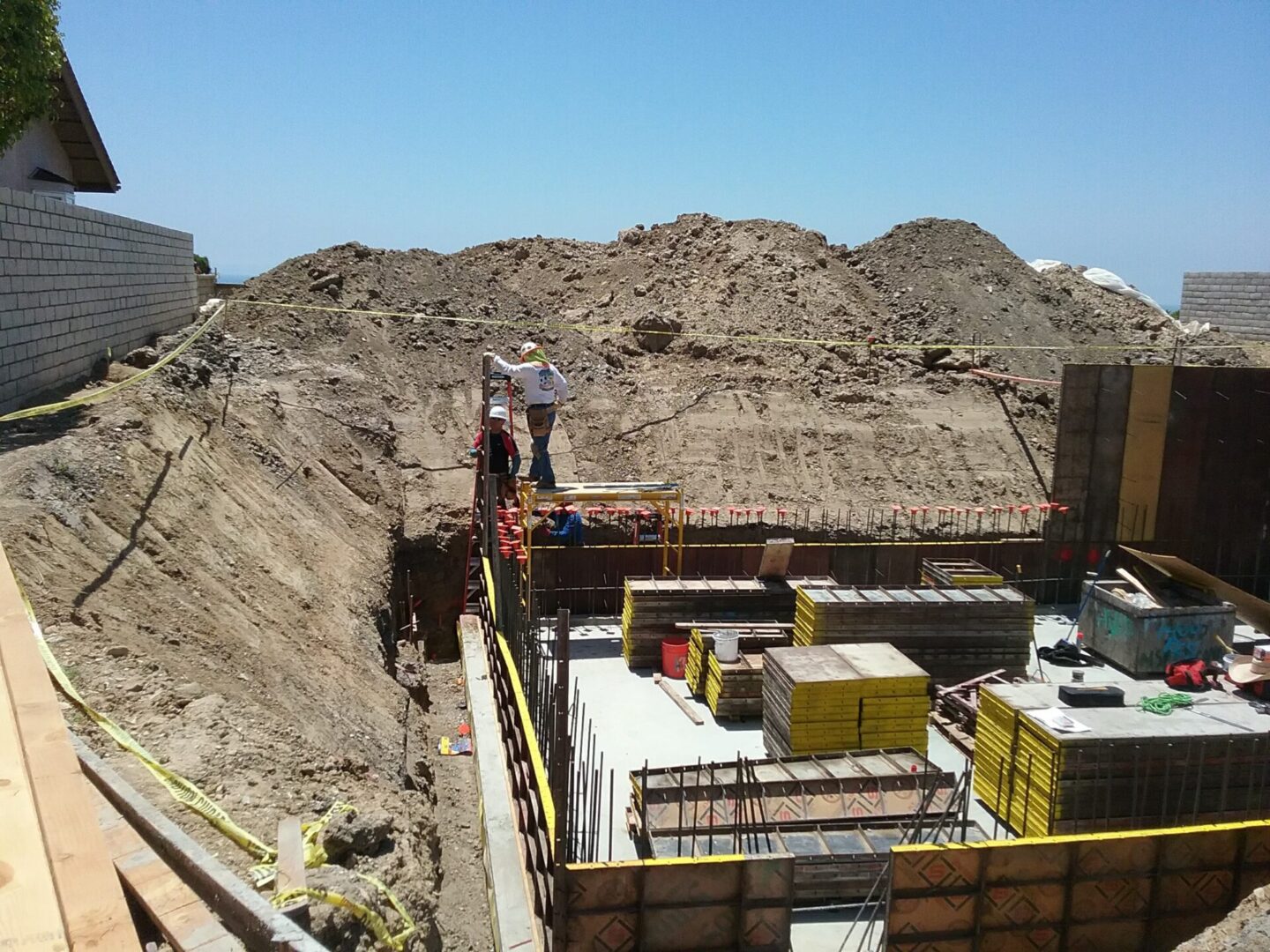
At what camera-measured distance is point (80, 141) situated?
61.9 feet

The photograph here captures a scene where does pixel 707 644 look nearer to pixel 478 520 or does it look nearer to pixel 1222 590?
pixel 478 520

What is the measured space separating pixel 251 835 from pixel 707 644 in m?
7.12

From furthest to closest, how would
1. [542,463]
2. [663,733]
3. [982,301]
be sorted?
1. [982,301]
2. [542,463]
3. [663,733]

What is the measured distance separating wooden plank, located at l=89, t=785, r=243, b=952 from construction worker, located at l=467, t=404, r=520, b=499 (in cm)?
918

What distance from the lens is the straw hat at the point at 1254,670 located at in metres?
11.2

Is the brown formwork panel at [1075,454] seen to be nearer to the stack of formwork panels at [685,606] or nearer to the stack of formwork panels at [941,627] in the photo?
the stack of formwork panels at [941,627]

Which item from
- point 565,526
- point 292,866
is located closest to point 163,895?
point 292,866

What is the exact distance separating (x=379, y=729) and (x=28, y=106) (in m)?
8.19

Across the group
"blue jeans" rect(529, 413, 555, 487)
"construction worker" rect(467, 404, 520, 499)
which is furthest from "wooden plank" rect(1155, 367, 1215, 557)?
"construction worker" rect(467, 404, 520, 499)

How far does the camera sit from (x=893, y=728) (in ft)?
33.7

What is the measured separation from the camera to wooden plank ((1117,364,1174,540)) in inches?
653

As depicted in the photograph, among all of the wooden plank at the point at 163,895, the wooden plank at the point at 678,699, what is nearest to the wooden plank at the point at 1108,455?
the wooden plank at the point at 678,699

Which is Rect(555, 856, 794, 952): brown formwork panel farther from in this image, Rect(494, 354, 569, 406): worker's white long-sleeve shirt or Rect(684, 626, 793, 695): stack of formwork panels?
Rect(494, 354, 569, 406): worker's white long-sleeve shirt

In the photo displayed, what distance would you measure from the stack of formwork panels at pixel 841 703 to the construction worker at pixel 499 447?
5.18 meters
